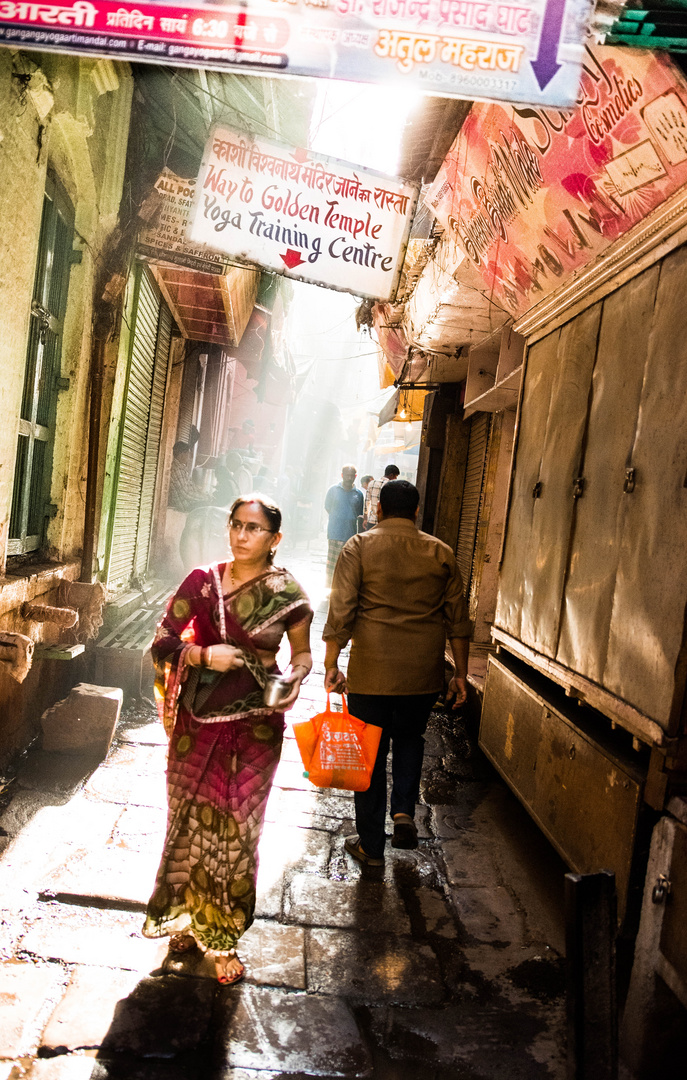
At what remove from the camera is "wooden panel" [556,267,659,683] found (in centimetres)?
350

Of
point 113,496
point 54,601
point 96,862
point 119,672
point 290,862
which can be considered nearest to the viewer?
point 96,862

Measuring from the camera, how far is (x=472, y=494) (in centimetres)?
1002

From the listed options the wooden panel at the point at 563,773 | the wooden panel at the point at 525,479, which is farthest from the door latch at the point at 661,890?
the wooden panel at the point at 525,479

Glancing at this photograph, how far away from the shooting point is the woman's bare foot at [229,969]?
2902 mm

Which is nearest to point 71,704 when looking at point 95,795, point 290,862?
point 95,795

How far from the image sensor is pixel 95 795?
454 cm

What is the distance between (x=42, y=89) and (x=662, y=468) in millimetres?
3999

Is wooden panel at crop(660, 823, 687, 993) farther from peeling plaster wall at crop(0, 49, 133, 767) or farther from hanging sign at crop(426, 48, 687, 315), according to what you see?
peeling plaster wall at crop(0, 49, 133, 767)

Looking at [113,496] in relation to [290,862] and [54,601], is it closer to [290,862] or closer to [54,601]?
[54,601]

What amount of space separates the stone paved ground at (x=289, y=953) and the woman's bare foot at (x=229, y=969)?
4 cm

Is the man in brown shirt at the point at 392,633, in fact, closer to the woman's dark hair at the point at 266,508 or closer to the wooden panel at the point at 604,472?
the wooden panel at the point at 604,472

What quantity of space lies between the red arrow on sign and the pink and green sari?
128 inches

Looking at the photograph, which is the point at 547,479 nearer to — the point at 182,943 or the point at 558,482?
the point at 558,482

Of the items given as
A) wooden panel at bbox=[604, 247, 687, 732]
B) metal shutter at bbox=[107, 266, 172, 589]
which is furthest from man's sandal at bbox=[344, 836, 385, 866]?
metal shutter at bbox=[107, 266, 172, 589]
